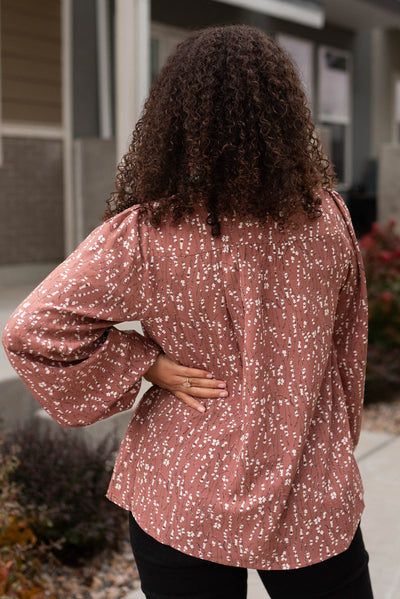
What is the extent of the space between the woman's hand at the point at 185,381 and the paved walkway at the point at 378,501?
1810mm

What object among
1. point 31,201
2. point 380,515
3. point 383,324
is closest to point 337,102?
point 31,201

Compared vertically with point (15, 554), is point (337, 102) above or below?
above

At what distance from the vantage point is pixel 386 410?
19.1 ft

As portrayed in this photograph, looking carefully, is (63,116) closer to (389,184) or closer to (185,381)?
(389,184)

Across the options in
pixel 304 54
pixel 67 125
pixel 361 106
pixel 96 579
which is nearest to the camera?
pixel 96 579

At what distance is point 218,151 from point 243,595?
904 millimetres

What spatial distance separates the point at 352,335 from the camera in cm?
166

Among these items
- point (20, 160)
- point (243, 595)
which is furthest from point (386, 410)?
point (243, 595)

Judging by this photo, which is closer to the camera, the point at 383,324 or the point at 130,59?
the point at 130,59

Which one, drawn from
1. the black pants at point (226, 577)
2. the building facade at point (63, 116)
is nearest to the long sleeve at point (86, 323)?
the black pants at point (226, 577)

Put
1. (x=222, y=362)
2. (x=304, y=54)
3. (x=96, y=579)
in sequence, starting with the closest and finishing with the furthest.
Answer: (x=222, y=362)
(x=96, y=579)
(x=304, y=54)

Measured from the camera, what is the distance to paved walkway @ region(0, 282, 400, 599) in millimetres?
3107

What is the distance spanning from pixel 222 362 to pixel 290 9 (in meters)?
7.20

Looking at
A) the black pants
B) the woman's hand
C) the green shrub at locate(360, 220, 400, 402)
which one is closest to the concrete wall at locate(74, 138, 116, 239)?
the green shrub at locate(360, 220, 400, 402)
